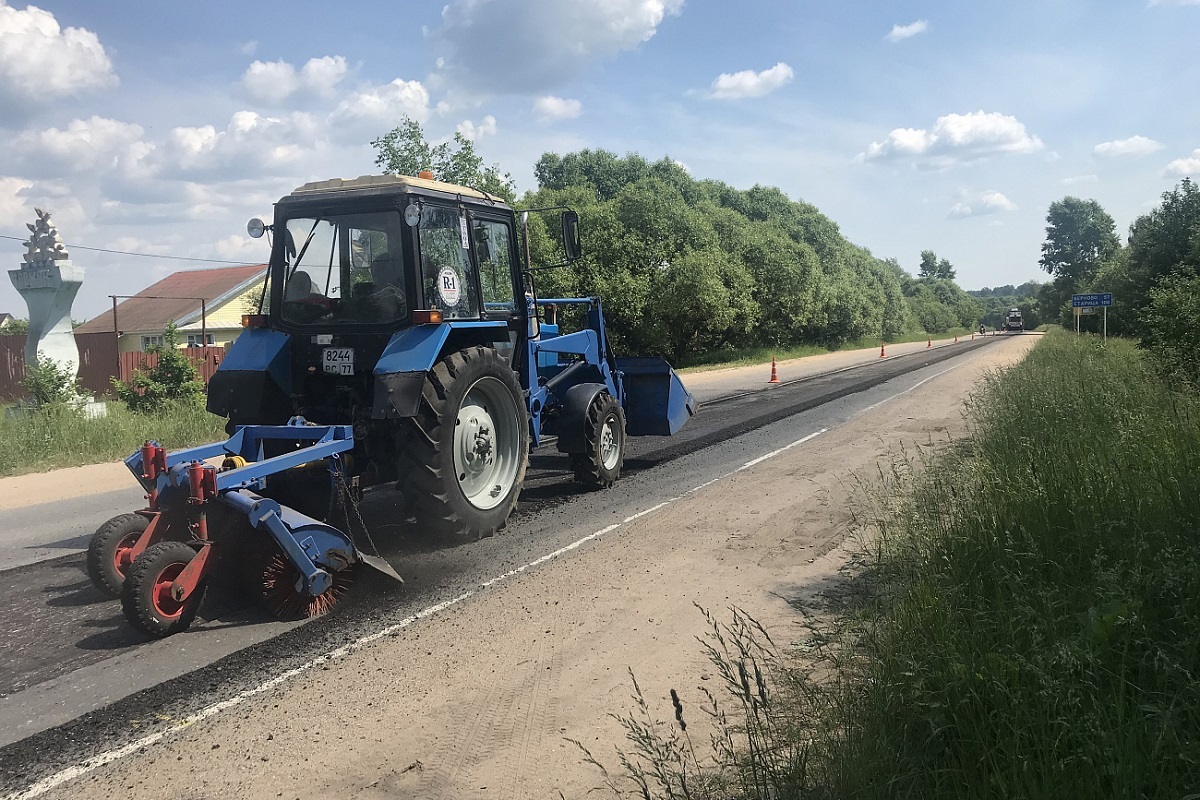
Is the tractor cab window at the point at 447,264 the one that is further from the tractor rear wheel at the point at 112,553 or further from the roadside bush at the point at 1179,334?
the roadside bush at the point at 1179,334

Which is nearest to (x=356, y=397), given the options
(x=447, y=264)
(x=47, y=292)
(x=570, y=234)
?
(x=447, y=264)

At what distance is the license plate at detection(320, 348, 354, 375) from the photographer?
6.68m

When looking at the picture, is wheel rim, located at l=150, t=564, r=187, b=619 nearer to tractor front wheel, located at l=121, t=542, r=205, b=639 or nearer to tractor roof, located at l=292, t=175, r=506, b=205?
tractor front wheel, located at l=121, t=542, r=205, b=639

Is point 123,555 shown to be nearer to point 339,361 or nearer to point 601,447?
point 339,361

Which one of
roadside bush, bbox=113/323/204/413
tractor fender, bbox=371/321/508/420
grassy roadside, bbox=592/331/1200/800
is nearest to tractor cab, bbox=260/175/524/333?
tractor fender, bbox=371/321/508/420

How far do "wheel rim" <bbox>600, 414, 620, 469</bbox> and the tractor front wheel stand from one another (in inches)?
182

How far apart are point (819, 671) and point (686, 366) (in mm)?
31315

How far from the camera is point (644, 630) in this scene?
4.73 meters

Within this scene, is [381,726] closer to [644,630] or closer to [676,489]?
[644,630]

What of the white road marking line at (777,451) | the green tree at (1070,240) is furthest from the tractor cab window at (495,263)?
the green tree at (1070,240)

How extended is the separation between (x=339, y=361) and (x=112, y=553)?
7.26 feet

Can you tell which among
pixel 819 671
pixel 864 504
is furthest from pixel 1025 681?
pixel 864 504

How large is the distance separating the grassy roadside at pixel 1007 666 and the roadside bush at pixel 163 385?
47.0 feet

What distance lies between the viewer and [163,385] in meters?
15.7
